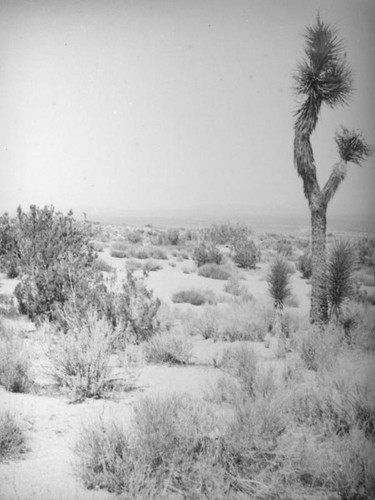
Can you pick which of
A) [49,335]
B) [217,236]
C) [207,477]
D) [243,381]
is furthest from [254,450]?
[217,236]

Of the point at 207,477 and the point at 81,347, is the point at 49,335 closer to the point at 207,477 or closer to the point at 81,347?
the point at 81,347

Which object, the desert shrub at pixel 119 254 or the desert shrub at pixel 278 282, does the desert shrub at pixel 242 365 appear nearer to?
the desert shrub at pixel 278 282

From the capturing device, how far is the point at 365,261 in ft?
74.8

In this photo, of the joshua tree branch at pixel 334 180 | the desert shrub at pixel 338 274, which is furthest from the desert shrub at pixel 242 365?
the joshua tree branch at pixel 334 180

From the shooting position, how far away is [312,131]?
28.3 ft

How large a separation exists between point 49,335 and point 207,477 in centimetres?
454

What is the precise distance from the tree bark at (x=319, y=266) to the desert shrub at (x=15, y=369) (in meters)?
5.64

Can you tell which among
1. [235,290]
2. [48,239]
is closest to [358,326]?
[235,290]

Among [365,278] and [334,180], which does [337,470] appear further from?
[365,278]

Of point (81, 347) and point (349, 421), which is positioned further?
point (81, 347)

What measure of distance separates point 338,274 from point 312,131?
3.04 m

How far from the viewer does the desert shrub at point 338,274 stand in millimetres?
8836

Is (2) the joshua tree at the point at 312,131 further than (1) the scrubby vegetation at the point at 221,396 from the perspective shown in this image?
Yes

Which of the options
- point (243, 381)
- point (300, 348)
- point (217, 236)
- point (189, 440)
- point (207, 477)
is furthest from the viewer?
point (217, 236)
